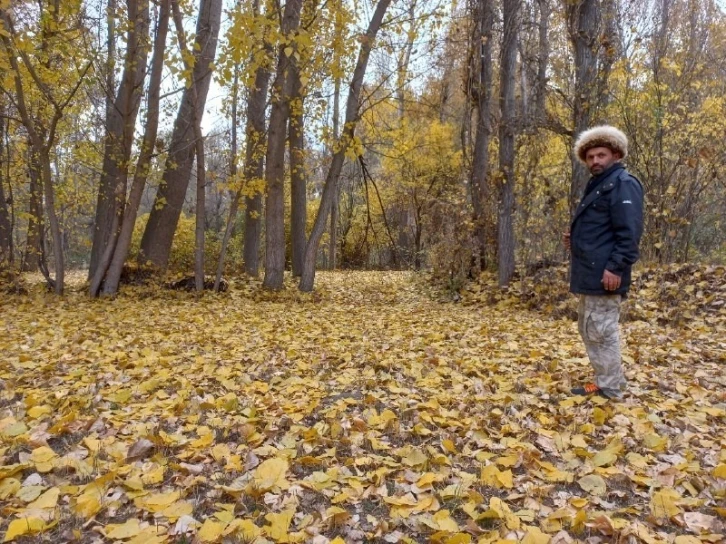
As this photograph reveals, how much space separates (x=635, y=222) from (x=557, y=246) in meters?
5.79

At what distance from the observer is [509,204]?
844 centimetres

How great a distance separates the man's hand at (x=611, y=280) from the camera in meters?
3.04

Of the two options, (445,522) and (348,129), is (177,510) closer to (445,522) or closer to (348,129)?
(445,522)

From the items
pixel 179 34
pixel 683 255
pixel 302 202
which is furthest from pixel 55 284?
pixel 683 255

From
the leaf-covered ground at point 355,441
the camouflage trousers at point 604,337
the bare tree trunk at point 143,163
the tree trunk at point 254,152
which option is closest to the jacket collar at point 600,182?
the camouflage trousers at point 604,337

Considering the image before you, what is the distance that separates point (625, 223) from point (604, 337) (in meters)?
0.75

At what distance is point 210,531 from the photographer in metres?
1.71

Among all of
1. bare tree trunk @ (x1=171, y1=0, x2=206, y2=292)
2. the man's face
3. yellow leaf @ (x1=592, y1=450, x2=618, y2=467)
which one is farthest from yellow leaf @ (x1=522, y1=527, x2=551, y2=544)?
bare tree trunk @ (x1=171, y1=0, x2=206, y2=292)

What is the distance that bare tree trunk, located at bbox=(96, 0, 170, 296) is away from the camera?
7.65m

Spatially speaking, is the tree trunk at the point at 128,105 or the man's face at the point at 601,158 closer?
the man's face at the point at 601,158

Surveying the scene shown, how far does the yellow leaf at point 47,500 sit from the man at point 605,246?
298cm

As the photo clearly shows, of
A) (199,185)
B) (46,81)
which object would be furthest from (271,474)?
(46,81)

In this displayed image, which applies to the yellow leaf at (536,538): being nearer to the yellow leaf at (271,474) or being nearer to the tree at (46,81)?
the yellow leaf at (271,474)

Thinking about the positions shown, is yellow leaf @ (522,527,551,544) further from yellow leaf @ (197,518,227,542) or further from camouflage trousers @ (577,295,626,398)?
camouflage trousers @ (577,295,626,398)
